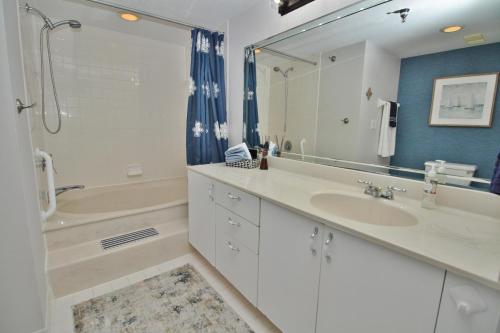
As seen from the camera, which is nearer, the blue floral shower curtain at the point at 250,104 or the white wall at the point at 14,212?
the white wall at the point at 14,212

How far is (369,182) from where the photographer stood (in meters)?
1.35

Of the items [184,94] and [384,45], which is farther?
[184,94]

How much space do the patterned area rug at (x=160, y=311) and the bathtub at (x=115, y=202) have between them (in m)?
0.56

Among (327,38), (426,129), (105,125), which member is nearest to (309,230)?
(426,129)

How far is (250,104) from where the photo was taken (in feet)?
7.17

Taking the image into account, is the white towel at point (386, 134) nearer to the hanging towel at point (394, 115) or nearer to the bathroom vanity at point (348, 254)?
the hanging towel at point (394, 115)

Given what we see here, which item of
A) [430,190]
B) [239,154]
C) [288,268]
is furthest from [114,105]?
[430,190]

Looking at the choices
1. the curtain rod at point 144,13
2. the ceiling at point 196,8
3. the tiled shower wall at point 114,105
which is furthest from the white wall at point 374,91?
the tiled shower wall at point 114,105

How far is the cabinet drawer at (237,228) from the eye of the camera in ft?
4.43

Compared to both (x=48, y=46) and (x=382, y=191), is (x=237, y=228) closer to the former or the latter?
(x=382, y=191)

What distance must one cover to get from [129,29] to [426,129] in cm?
267

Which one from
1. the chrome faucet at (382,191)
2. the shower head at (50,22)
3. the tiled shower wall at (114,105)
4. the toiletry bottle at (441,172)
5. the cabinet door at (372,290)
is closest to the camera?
the cabinet door at (372,290)

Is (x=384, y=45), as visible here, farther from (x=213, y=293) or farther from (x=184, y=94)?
(x=184, y=94)

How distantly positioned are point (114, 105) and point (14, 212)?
1.70 metres
